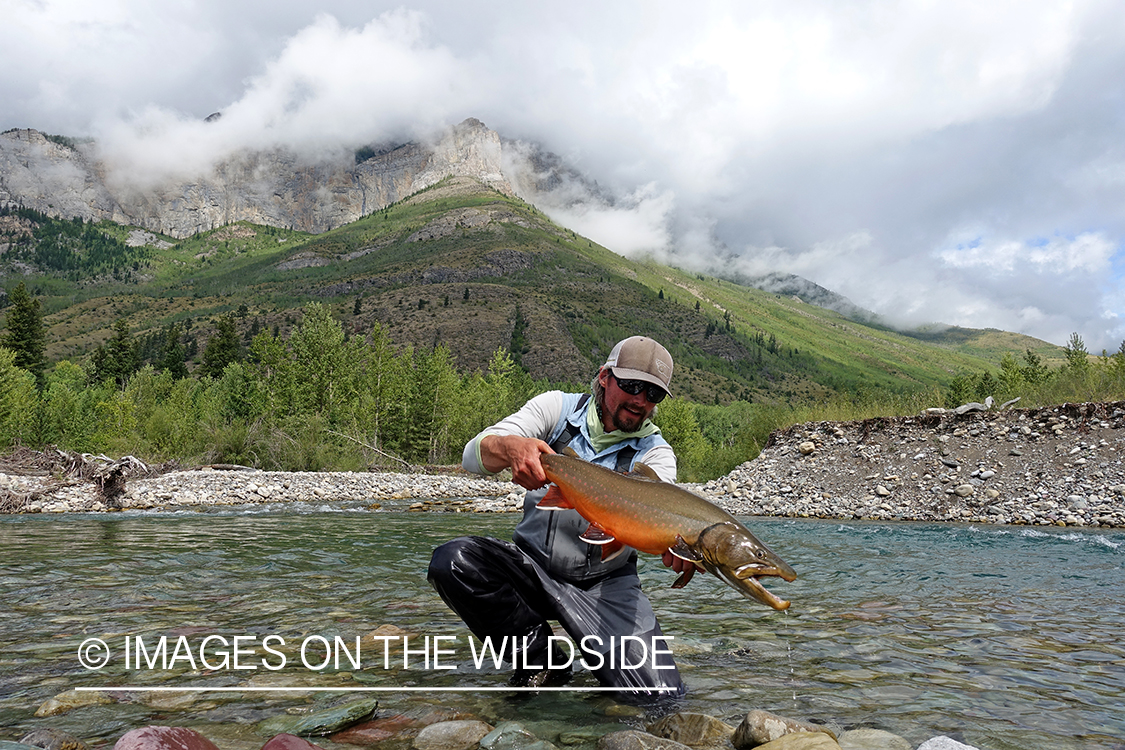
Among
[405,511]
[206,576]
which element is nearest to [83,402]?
[405,511]

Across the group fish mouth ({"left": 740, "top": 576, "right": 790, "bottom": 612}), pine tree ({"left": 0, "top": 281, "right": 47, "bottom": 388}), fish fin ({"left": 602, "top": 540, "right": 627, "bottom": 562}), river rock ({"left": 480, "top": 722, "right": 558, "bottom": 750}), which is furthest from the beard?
pine tree ({"left": 0, "top": 281, "right": 47, "bottom": 388})

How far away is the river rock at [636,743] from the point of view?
3.24m

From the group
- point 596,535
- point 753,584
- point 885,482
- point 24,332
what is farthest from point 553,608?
point 24,332

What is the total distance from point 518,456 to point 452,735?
1.60 m

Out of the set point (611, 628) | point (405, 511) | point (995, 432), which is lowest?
point (405, 511)

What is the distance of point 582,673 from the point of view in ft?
16.0

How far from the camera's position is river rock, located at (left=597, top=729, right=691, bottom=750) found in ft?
10.6

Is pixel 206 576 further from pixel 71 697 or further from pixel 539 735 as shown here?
pixel 539 735

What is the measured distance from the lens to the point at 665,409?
56844mm

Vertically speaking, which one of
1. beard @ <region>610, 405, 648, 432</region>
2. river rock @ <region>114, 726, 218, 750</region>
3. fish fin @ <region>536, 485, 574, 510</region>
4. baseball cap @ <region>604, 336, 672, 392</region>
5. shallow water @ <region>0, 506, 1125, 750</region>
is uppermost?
baseball cap @ <region>604, 336, 672, 392</region>

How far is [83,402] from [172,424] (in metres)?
16.6

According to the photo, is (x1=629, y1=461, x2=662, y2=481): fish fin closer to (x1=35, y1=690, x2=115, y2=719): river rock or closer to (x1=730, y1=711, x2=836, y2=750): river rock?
(x1=730, y1=711, x2=836, y2=750): river rock

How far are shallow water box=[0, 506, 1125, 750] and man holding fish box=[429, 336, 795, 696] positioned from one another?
1.07 feet

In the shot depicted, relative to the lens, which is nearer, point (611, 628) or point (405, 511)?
point (611, 628)
